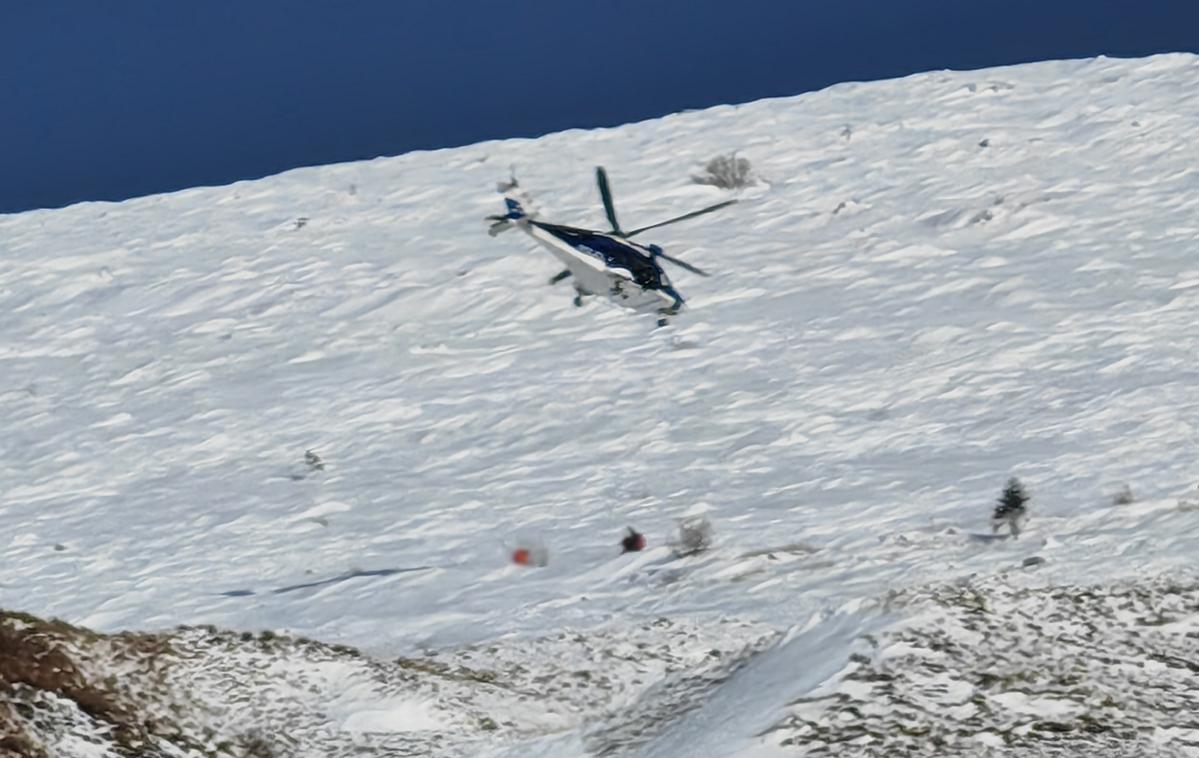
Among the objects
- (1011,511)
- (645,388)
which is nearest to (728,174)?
(645,388)

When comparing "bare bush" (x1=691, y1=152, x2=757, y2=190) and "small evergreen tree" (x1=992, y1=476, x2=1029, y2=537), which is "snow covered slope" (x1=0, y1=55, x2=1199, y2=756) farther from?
"bare bush" (x1=691, y1=152, x2=757, y2=190)

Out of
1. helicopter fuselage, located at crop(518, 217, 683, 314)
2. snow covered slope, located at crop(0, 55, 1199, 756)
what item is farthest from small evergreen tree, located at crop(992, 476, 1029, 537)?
helicopter fuselage, located at crop(518, 217, 683, 314)

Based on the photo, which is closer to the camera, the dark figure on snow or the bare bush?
the dark figure on snow

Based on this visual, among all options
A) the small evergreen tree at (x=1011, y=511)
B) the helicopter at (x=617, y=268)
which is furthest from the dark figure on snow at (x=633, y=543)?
the helicopter at (x=617, y=268)

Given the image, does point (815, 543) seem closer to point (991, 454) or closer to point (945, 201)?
point (991, 454)

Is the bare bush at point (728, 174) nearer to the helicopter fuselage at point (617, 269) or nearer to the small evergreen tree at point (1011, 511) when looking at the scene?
the helicopter fuselage at point (617, 269)

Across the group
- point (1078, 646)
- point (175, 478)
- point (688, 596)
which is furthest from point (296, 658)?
point (175, 478)
